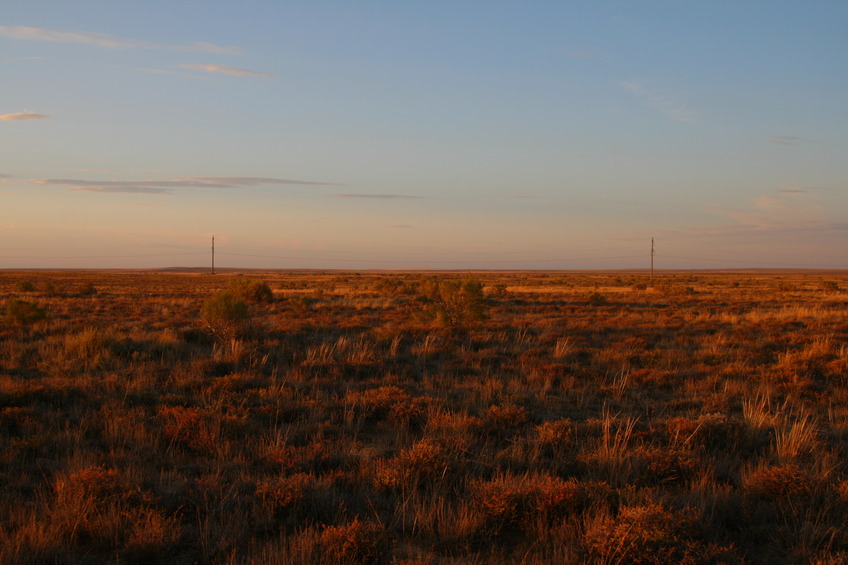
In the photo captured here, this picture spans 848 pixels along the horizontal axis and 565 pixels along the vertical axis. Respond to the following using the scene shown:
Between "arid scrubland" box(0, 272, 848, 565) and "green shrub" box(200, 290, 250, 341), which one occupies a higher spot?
"green shrub" box(200, 290, 250, 341)

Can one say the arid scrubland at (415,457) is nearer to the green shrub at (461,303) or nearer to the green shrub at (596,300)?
the green shrub at (461,303)

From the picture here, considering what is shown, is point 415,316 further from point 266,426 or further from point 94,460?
point 94,460

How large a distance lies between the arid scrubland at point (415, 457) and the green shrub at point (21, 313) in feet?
18.1

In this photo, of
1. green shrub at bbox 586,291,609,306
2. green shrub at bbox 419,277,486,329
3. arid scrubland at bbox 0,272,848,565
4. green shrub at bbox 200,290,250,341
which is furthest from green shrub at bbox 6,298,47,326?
green shrub at bbox 586,291,609,306

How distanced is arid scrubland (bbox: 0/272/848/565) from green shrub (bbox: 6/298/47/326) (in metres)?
5.51

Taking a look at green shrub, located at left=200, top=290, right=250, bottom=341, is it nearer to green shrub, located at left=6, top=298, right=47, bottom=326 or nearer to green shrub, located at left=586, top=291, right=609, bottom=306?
green shrub, located at left=6, top=298, right=47, bottom=326

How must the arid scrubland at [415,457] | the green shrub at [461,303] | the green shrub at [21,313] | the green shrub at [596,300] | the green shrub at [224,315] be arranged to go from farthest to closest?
the green shrub at [596,300] → the green shrub at [461,303] → the green shrub at [21,313] → the green shrub at [224,315] → the arid scrubland at [415,457]

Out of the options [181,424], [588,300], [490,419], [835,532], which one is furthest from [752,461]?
[588,300]

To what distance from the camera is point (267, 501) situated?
4531mm

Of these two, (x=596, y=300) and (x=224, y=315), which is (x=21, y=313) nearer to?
(x=224, y=315)

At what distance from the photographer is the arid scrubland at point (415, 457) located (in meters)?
4.04

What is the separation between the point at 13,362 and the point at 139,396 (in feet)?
14.9

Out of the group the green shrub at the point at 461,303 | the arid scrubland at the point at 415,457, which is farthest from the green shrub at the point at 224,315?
the green shrub at the point at 461,303

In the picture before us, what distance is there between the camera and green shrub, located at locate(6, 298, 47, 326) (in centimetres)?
1634
